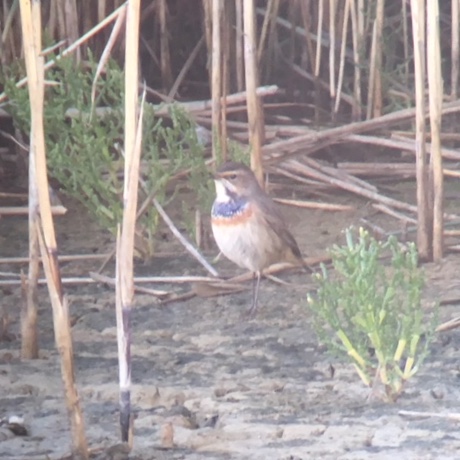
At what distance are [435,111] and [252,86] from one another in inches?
32.1

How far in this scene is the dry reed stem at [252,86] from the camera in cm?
530

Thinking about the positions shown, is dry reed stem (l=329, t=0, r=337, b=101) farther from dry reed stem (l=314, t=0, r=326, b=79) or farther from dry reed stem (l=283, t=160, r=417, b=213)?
dry reed stem (l=283, t=160, r=417, b=213)

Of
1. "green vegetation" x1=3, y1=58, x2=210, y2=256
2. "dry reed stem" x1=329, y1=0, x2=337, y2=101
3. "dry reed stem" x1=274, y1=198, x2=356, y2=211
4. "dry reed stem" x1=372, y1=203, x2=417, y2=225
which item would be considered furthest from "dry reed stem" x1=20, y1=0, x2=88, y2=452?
"dry reed stem" x1=329, y1=0, x2=337, y2=101

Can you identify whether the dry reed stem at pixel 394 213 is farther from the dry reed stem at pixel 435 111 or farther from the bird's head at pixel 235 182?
the bird's head at pixel 235 182

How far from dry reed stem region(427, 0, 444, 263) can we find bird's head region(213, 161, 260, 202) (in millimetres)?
796

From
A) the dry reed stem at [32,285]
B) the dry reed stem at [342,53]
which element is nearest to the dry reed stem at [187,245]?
the dry reed stem at [32,285]

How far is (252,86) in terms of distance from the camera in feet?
17.5

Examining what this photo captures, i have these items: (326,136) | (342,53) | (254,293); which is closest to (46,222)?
(254,293)

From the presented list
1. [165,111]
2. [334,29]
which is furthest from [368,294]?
[334,29]

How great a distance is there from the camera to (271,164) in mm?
6555

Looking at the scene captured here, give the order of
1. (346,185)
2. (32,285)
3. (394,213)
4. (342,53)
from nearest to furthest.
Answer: (32,285) < (394,213) < (346,185) < (342,53)

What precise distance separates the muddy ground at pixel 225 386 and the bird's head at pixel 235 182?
0.43m

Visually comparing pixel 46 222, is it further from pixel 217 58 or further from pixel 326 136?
pixel 326 136

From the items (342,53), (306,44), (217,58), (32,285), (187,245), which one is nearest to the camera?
(32,285)
